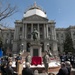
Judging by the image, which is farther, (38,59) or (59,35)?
(59,35)

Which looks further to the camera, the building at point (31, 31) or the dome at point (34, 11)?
the dome at point (34, 11)

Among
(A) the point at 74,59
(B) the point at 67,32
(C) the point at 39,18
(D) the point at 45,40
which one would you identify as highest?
(C) the point at 39,18

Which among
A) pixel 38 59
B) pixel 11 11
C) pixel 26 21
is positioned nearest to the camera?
pixel 11 11

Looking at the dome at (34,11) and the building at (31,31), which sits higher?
the dome at (34,11)

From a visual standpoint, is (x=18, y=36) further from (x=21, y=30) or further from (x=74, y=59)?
(x=74, y=59)

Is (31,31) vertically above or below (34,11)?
below

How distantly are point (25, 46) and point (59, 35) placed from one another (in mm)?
24166

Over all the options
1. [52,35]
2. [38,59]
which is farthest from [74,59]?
[52,35]

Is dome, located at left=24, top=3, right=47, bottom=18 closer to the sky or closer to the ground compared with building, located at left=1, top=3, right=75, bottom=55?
closer to the sky

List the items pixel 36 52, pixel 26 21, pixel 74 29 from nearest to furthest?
pixel 36 52 → pixel 26 21 → pixel 74 29

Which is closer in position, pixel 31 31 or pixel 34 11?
pixel 31 31

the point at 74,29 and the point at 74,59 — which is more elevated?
the point at 74,29

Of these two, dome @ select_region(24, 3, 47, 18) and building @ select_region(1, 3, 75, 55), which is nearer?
building @ select_region(1, 3, 75, 55)

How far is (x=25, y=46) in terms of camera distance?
Answer: 5506 cm
